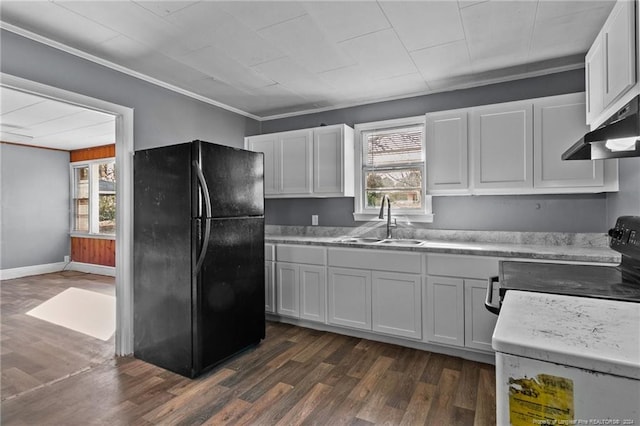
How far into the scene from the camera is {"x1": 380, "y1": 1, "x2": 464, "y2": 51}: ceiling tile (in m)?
2.02

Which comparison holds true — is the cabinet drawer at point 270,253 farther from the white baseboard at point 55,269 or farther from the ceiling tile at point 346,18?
the white baseboard at point 55,269

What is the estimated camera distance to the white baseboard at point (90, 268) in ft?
19.9

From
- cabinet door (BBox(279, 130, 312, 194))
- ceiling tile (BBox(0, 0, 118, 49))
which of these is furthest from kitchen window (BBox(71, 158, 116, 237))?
ceiling tile (BBox(0, 0, 118, 49))

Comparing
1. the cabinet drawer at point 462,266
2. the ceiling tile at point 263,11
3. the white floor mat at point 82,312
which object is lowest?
the white floor mat at point 82,312

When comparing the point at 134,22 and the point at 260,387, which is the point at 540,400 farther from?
the point at 134,22

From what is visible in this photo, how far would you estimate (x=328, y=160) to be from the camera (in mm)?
3668

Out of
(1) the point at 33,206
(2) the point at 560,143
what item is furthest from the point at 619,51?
(1) the point at 33,206

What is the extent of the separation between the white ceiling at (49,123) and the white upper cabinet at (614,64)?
149 inches

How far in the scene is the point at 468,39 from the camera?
2.41 meters

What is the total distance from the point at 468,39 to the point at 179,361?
3.10m

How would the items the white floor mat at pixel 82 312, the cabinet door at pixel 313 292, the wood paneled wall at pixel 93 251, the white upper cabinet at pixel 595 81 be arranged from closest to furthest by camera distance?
the white upper cabinet at pixel 595 81 < the cabinet door at pixel 313 292 < the white floor mat at pixel 82 312 < the wood paneled wall at pixel 93 251

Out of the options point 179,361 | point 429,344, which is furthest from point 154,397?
point 429,344

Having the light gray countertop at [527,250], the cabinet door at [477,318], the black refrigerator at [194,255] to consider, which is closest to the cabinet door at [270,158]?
the black refrigerator at [194,255]

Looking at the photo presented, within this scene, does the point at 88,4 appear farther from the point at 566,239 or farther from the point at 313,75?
the point at 566,239
